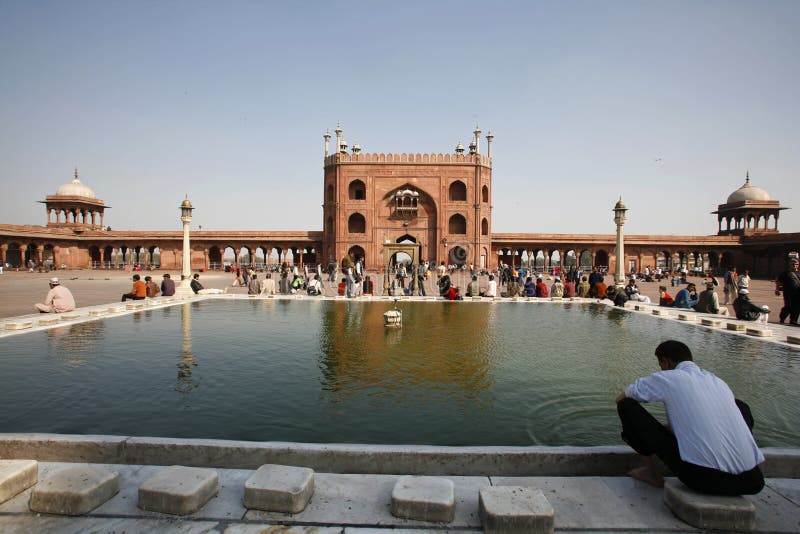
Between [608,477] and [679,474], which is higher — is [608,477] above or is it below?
below

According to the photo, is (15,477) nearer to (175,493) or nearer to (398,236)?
(175,493)

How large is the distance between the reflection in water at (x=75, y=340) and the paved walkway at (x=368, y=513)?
14.0ft

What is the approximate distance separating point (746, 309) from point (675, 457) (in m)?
10.1

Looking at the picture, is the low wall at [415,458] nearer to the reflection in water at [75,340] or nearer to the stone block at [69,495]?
the stone block at [69,495]

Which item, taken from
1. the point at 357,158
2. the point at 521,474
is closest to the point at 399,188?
the point at 357,158

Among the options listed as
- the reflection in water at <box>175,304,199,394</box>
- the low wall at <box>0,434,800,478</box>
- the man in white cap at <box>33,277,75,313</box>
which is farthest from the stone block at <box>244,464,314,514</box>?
the man in white cap at <box>33,277,75,313</box>

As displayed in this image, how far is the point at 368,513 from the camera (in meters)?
2.47

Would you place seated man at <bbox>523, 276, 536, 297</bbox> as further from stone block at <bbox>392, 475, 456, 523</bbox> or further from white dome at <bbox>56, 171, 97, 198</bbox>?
white dome at <bbox>56, 171, 97, 198</bbox>

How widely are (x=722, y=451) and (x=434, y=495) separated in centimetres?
150

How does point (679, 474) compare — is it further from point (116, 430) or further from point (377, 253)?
point (377, 253)

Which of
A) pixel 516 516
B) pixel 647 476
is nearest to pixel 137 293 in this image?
pixel 516 516

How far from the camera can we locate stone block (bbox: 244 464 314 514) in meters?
2.43

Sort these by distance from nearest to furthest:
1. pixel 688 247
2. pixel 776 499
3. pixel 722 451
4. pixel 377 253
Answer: pixel 722 451 < pixel 776 499 < pixel 377 253 < pixel 688 247

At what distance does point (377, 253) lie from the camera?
33.7m
